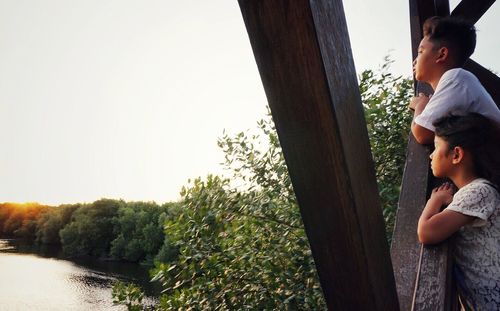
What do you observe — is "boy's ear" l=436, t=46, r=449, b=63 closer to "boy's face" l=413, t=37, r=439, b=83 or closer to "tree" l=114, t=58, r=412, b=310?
"boy's face" l=413, t=37, r=439, b=83

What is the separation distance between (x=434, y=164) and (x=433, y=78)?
667 millimetres

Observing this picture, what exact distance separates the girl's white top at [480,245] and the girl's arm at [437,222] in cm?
3

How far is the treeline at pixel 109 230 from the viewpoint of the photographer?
50.1 metres

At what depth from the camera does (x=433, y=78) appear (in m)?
1.74

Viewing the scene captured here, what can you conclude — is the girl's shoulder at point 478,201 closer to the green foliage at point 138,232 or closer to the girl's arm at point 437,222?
the girl's arm at point 437,222

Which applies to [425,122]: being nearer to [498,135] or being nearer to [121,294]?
[498,135]

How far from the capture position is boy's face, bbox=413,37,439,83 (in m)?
1.73

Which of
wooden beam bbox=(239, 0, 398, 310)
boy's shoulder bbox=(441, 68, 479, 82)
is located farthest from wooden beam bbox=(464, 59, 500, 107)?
wooden beam bbox=(239, 0, 398, 310)

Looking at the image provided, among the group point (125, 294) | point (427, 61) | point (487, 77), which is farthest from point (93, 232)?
point (427, 61)

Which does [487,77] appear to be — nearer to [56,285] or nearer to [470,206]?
[470,206]

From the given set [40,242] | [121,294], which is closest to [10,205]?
[40,242]

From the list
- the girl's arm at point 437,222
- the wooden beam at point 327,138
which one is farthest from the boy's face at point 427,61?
the wooden beam at point 327,138

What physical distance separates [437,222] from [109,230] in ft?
229

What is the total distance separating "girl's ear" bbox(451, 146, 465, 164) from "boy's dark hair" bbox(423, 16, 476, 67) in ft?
2.32
